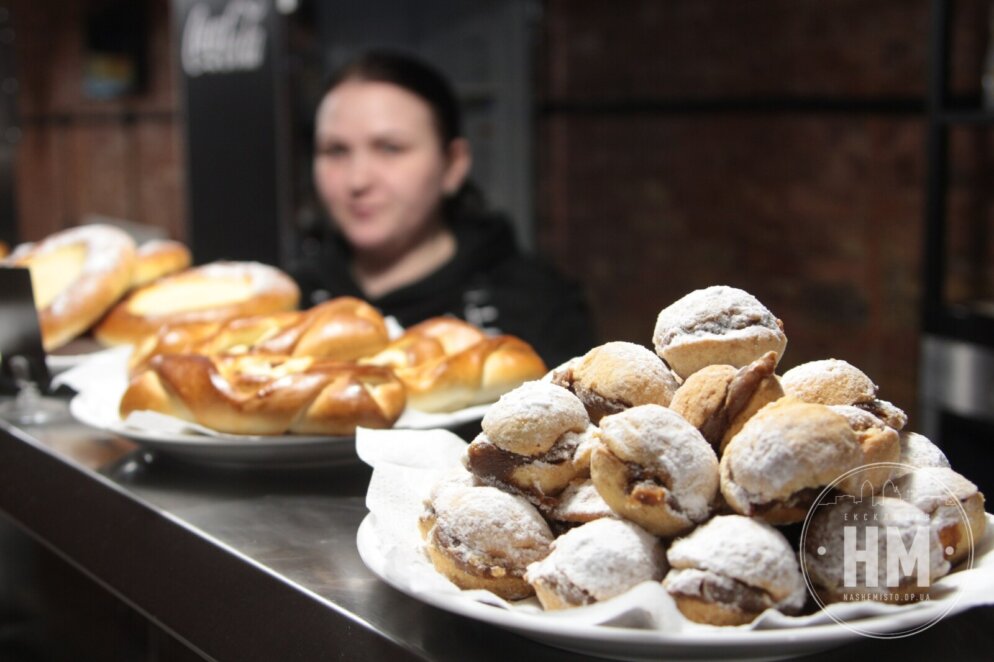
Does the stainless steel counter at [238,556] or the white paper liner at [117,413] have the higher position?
the white paper liner at [117,413]

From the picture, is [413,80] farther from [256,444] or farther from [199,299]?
[256,444]

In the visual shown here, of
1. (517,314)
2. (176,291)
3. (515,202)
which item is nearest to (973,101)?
(517,314)

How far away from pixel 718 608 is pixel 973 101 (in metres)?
3.14

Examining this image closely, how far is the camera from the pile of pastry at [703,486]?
70 cm

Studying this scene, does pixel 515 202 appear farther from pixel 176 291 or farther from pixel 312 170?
pixel 176 291

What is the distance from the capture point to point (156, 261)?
1.95 meters

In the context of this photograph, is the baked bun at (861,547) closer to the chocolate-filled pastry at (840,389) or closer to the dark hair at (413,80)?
the chocolate-filled pastry at (840,389)

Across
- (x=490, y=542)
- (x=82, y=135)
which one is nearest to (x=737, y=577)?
(x=490, y=542)

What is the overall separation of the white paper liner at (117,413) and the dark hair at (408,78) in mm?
1308

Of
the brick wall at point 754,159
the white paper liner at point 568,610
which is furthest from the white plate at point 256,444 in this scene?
the brick wall at point 754,159

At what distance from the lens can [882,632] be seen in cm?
69

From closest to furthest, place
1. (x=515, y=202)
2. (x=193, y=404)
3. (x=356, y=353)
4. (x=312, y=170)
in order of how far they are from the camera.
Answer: (x=193, y=404) → (x=356, y=353) → (x=312, y=170) → (x=515, y=202)

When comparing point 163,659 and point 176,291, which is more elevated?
point 176,291

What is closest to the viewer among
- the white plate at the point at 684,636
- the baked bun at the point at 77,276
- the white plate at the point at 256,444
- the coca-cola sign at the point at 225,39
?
the white plate at the point at 684,636
